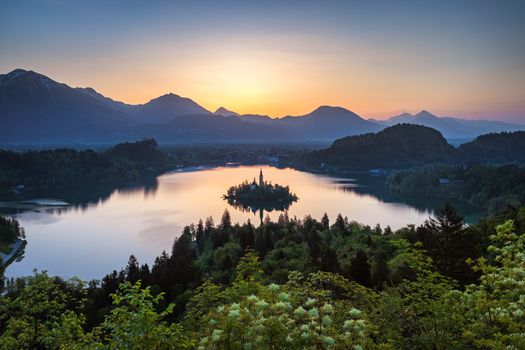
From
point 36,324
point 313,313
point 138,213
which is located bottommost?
point 138,213

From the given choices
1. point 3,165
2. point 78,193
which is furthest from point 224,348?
point 3,165

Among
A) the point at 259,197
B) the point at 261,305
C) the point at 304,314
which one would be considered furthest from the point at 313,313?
the point at 259,197

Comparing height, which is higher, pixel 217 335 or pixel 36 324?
pixel 217 335

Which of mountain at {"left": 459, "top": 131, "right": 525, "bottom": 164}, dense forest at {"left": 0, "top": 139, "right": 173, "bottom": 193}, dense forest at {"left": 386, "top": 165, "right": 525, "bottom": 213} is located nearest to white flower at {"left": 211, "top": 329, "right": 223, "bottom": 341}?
dense forest at {"left": 386, "top": 165, "right": 525, "bottom": 213}

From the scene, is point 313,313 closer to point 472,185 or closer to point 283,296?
point 283,296

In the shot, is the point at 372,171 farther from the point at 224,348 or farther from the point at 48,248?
the point at 224,348

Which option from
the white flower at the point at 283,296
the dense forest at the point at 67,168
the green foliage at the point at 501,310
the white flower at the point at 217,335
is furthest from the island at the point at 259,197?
the white flower at the point at 217,335
